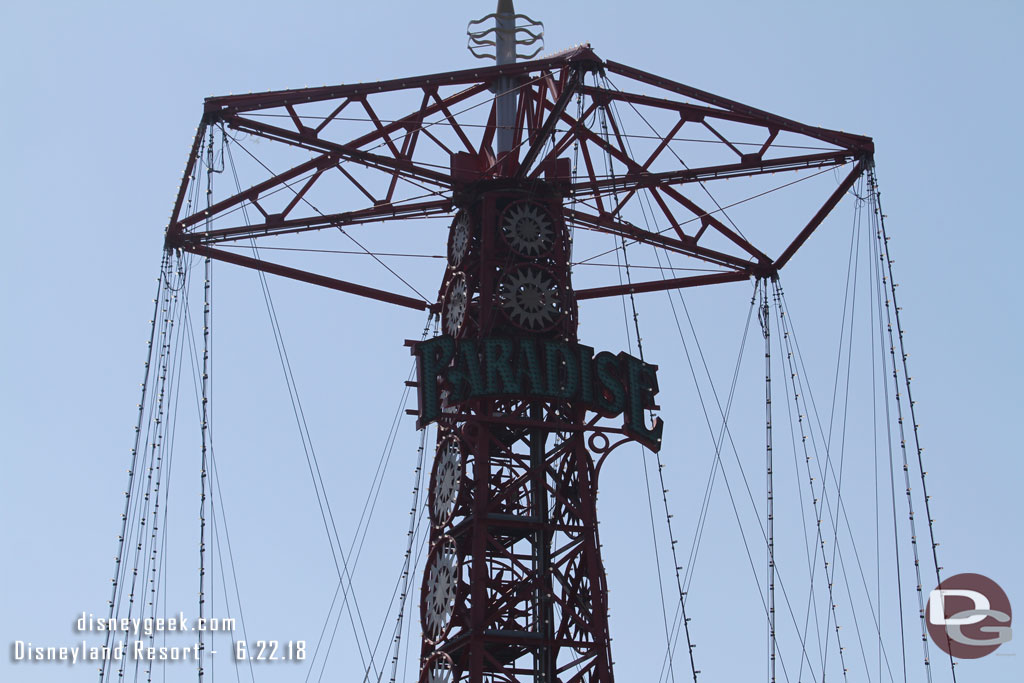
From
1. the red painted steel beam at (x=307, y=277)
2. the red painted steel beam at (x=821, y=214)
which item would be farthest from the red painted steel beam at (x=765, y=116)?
the red painted steel beam at (x=307, y=277)

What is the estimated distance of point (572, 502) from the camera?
55.3 meters

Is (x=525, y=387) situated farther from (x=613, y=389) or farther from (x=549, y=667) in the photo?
(x=549, y=667)

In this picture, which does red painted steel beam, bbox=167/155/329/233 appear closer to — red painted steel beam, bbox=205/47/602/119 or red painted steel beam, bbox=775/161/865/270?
red painted steel beam, bbox=205/47/602/119

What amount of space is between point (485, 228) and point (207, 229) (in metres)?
7.49

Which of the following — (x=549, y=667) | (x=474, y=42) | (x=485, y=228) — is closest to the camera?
(x=549, y=667)

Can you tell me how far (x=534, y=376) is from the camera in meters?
55.2

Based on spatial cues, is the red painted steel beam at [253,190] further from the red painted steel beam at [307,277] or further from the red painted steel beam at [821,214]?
the red painted steel beam at [821,214]

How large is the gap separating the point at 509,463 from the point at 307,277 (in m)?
8.07

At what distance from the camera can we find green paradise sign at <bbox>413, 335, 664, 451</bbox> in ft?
181

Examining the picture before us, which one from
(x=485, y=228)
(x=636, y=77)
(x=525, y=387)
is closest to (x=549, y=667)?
(x=525, y=387)

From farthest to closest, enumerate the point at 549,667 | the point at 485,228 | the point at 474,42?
the point at 474,42 → the point at 485,228 → the point at 549,667

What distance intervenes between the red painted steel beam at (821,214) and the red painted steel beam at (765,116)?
604 mm

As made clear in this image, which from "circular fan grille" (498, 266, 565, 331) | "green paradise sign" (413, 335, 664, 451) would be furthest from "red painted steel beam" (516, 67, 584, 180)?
"green paradise sign" (413, 335, 664, 451)

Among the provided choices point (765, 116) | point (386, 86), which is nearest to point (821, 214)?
point (765, 116)
